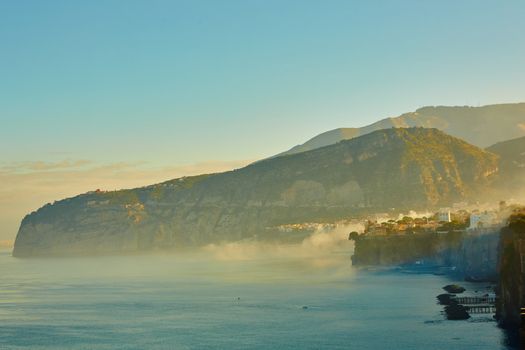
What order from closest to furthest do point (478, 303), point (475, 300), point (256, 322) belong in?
point (256, 322) → point (478, 303) → point (475, 300)

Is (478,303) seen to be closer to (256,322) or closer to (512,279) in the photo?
(256,322)

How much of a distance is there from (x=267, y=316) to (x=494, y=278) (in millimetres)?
64310

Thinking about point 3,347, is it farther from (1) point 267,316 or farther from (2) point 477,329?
A: (2) point 477,329

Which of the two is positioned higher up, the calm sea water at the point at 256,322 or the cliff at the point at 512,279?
the cliff at the point at 512,279

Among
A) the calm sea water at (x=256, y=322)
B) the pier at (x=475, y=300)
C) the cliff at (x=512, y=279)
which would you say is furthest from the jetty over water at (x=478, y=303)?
the cliff at (x=512, y=279)

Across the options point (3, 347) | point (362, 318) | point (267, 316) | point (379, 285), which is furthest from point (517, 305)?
point (379, 285)

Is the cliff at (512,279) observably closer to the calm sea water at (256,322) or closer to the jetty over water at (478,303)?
the calm sea water at (256,322)

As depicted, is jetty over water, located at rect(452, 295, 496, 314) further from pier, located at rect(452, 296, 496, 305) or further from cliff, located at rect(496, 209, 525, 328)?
cliff, located at rect(496, 209, 525, 328)

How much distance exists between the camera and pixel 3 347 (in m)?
125

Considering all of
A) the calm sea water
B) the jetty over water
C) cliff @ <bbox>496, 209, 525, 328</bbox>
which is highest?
cliff @ <bbox>496, 209, 525, 328</bbox>

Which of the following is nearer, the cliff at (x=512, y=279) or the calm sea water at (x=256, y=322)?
the cliff at (x=512, y=279)

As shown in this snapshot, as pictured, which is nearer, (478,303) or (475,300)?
(478,303)

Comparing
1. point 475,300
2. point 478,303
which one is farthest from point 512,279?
point 475,300

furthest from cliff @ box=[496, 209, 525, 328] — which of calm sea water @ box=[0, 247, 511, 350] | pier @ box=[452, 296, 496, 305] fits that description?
pier @ box=[452, 296, 496, 305]
